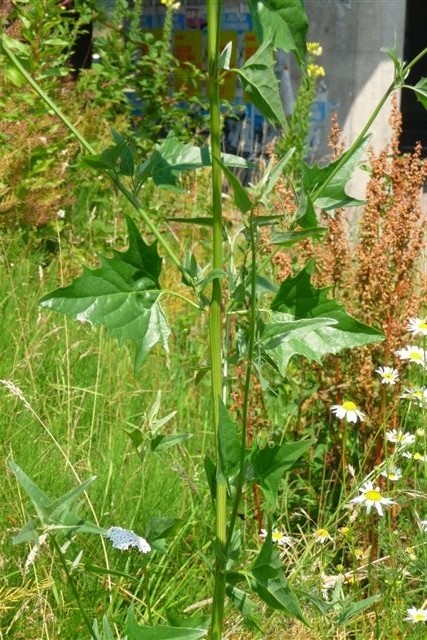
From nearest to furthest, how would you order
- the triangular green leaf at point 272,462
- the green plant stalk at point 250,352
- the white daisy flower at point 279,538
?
1. the green plant stalk at point 250,352
2. the triangular green leaf at point 272,462
3. the white daisy flower at point 279,538

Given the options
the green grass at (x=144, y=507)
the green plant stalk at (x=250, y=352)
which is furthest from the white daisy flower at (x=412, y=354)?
the green plant stalk at (x=250, y=352)

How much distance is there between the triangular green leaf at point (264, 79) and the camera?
125 centimetres

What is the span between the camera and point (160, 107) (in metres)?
6.10

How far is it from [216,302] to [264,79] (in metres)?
0.29

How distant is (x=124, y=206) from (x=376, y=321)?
2.42 meters

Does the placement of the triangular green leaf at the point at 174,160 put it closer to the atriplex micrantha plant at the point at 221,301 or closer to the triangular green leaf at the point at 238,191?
the atriplex micrantha plant at the point at 221,301

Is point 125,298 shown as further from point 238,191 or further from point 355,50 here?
point 355,50

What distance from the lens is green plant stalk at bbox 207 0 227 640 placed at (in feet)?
4.27

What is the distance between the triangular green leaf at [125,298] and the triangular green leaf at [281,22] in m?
0.30

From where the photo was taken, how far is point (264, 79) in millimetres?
1260

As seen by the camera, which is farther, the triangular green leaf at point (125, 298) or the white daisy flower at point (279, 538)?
the white daisy flower at point (279, 538)

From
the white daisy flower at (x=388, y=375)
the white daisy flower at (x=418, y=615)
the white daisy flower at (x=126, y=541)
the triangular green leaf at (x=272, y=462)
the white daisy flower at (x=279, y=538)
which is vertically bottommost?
the white daisy flower at (x=279, y=538)

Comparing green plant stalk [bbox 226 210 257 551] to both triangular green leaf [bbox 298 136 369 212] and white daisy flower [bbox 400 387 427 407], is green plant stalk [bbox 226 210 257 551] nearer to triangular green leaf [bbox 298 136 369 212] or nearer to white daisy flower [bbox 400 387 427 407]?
triangular green leaf [bbox 298 136 369 212]

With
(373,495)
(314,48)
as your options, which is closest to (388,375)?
(373,495)
